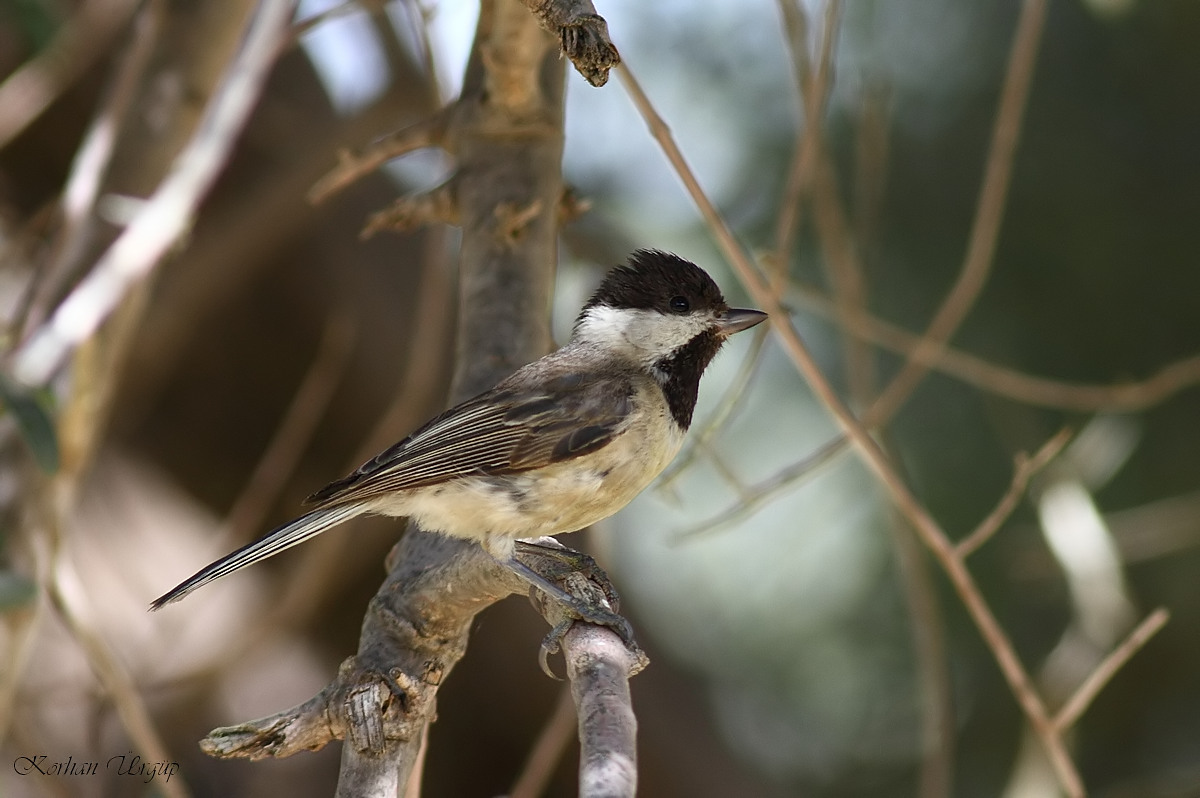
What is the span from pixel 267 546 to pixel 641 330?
1.01 m

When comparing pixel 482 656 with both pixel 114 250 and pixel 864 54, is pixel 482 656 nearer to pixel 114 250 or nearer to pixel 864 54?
pixel 114 250

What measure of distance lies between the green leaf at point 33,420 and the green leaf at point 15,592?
245 mm

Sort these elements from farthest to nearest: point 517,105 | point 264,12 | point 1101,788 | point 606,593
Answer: point 1101,788, point 264,12, point 517,105, point 606,593

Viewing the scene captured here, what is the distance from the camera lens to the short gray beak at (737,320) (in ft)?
8.69

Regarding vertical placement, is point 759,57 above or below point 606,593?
above

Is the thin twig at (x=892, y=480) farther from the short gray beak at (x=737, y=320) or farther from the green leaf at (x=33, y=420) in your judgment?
the green leaf at (x=33, y=420)

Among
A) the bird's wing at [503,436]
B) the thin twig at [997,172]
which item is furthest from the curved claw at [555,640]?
the thin twig at [997,172]

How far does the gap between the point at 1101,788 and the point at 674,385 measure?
86.8 inches

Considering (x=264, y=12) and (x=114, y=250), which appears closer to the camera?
(x=114, y=250)

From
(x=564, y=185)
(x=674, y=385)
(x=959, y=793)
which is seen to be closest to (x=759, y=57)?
(x=564, y=185)

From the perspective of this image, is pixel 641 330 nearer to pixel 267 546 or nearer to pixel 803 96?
pixel 803 96

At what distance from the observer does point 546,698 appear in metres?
3.85

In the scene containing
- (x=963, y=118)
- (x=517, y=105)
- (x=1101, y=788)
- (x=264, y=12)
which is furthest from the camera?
(x=963, y=118)

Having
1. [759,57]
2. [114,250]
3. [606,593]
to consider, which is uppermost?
[759,57]
